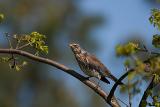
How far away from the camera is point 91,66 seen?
939 cm

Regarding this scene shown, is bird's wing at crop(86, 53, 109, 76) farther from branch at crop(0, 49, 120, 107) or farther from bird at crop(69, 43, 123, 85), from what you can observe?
branch at crop(0, 49, 120, 107)

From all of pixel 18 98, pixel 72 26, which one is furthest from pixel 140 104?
pixel 72 26

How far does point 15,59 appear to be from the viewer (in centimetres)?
723

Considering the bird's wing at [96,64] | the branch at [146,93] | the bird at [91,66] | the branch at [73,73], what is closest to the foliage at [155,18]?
the branch at [146,93]

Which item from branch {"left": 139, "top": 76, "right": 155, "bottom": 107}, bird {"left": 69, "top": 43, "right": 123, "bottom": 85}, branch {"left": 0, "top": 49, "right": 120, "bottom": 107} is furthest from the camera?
bird {"left": 69, "top": 43, "right": 123, "bottom": 85}

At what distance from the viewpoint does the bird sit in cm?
891

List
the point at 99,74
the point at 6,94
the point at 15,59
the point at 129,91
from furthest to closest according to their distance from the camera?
1. the point at 6,94
2. the point at 99,74
3. the point at 15,59
4. the point at 129,91

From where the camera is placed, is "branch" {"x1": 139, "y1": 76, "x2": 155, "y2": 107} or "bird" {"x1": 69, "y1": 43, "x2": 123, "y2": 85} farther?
"bird" {"x1": 69, "y1": 43, "x2": 123, "y2": 85}

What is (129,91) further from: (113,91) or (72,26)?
(72,26)

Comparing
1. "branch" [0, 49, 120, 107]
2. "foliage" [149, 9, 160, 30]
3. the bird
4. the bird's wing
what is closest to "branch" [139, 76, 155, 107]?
"branch" [0, 49, 120, 107]

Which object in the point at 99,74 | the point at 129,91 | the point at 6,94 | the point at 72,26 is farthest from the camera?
the point at 72,26

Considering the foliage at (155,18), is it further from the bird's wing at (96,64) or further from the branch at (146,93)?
the bird's wing at (96,64)

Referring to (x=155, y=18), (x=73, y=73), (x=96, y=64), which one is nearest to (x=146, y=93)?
(x=155, y=18)

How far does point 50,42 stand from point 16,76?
2191 mm
